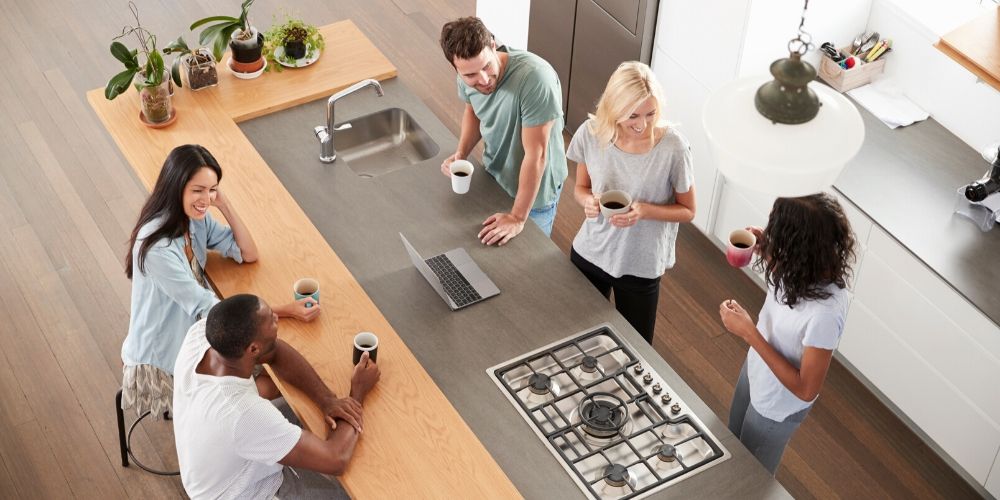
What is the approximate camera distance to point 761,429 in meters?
3.31

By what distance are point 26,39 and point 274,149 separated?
9.91 feet

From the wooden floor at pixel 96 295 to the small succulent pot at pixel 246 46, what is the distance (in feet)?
4.04

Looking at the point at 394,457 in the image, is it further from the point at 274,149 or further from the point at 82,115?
the point at 82,115

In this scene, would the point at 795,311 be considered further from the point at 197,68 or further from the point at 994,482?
the point at 197,68

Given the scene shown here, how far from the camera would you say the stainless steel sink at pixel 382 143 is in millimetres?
4453

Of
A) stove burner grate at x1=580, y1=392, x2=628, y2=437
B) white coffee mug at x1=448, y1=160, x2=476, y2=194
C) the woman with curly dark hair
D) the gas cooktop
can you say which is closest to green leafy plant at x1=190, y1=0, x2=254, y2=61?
white coffee mug at x1=448, y1=160, x2=476, y2=194

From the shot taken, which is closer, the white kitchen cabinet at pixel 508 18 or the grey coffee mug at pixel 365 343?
the grey coffee mug at pixel 365 343

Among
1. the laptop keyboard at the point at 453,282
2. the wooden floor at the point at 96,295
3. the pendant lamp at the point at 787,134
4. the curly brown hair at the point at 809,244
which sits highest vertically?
the pendant lamp at the point at 787,134

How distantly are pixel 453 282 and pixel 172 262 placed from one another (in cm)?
92

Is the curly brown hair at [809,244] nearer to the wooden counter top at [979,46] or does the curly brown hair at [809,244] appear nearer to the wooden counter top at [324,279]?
the wooden counter top at [324,279]

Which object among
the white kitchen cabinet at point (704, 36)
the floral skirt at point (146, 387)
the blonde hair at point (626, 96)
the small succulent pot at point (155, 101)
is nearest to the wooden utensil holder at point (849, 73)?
the white kitchen cabinet at point (704, 36)

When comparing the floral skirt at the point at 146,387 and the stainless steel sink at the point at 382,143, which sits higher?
the stainless steel sink at the point at 382,143

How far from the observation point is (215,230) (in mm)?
3652

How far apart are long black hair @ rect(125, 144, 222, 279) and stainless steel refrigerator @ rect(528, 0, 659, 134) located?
227cm
